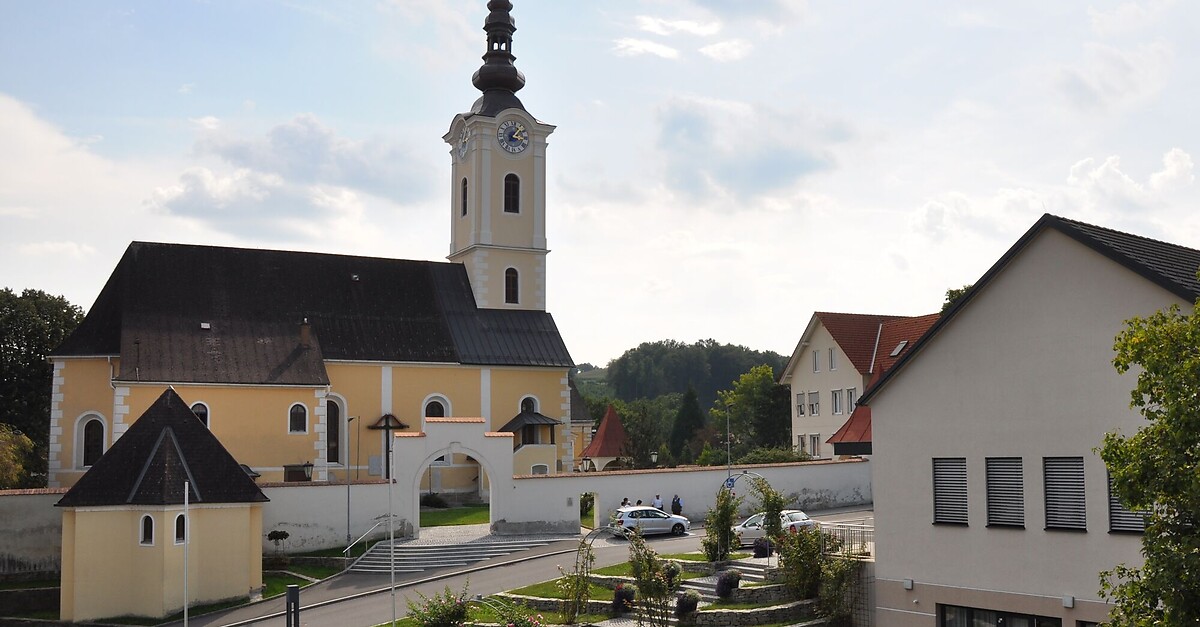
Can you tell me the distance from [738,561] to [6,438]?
89.1ft

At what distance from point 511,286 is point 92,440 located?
1915 cm

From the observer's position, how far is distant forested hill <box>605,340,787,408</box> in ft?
506

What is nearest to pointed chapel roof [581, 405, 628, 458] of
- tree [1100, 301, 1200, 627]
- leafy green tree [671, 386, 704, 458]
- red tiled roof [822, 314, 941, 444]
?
leafy green tree [671, 386, 704, 458]

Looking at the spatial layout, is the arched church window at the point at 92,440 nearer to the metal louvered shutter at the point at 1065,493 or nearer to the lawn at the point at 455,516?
the lawn at the point at 455,516

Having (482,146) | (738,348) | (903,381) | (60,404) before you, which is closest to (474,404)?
(482,146)

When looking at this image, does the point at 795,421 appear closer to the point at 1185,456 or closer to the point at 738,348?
the point at 1185,456

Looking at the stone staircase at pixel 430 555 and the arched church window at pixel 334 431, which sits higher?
the arched church window at pixel 334 431

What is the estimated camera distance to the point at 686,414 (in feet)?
299

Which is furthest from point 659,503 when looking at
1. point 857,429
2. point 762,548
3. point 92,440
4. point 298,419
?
point 92,440

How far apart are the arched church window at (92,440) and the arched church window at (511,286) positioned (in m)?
18.3

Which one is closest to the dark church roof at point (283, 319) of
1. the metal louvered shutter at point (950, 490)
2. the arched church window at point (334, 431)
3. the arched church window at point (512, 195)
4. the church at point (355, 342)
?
the church at point (355, 342)

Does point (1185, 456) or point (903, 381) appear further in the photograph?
point (903, 381)

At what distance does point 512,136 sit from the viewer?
5269cm

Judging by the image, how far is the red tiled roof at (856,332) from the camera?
191ft
